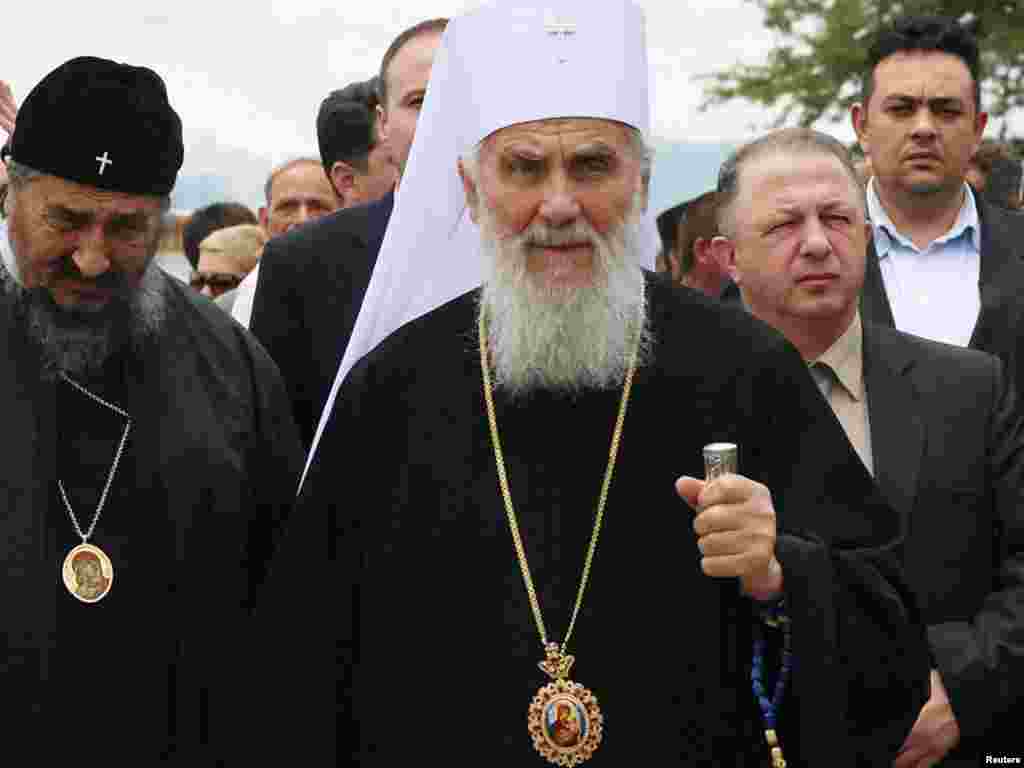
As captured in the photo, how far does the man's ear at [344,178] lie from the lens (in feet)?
23.1

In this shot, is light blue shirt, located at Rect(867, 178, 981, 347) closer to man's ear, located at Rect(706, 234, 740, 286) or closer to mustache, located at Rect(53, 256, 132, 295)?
man's ear, located at Rect(706, 234, 740, 286)

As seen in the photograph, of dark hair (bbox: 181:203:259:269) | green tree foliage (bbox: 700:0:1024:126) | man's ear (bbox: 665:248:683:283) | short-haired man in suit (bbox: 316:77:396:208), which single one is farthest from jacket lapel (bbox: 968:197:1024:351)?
green tree foliage (bbox: 700:0:1024:126)

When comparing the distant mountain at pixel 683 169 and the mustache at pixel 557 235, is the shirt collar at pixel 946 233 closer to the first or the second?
the mustache at pixel 557 235

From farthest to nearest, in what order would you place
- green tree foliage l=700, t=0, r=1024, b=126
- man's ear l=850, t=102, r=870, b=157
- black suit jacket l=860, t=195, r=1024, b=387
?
green tree foliage l=700, t=0, r=1024, b=126, man's ear l=850, t=102, r=870, b=157, black suit jacket l=860, t=195, r=1024, b=387

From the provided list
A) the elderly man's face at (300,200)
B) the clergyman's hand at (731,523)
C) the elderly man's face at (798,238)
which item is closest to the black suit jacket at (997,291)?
the elderly man's face at (798,238)

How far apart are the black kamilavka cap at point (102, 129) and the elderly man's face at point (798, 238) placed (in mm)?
1437

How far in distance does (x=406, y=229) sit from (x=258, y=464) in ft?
2.42

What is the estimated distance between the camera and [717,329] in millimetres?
3896

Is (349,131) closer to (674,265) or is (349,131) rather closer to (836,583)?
(674,265)

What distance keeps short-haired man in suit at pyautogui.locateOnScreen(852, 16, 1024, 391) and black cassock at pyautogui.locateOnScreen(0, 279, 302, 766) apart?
7.13 feet

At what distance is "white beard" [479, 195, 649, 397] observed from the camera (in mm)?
3859

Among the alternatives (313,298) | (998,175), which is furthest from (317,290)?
(998,175)

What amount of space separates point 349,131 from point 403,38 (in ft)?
4.92

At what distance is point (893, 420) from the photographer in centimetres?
452
